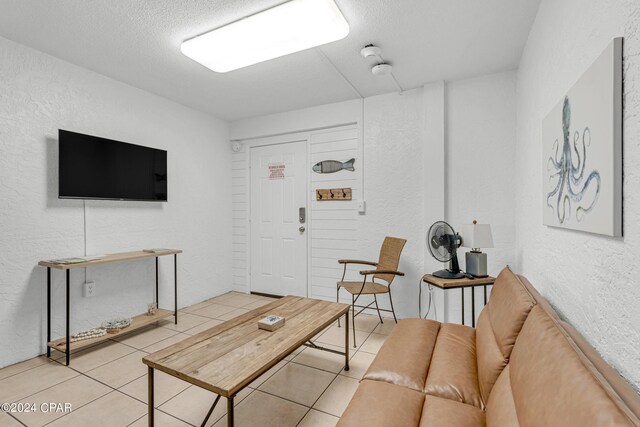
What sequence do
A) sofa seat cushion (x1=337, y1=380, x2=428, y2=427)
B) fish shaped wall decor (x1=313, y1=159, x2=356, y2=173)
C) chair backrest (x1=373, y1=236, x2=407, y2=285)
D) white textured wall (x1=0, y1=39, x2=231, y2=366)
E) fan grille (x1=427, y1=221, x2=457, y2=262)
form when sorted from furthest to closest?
fish shaped wall decor (x1=313, y1=159, x2=356, y2=173) → chair backrest (x1=373, y1=236, x2=407, y2=285) → fan grille (x1=427, y1=221, x2=457, y2=262) → white textured wall (x1=0, y1=39, x2=231, y2=366) → sofa seat cushion (x1=337, y1=380, x2=428, y2=427)

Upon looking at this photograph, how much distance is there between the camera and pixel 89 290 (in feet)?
9.38

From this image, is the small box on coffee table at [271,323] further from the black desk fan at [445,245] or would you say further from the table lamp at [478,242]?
the table lamp at [478,242]

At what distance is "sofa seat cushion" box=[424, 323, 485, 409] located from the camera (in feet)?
4.49

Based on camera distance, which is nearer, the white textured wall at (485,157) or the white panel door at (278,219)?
the white textured wall at (485,157)

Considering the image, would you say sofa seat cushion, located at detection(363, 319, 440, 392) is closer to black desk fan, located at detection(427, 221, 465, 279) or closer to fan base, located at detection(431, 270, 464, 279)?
fan base, located at detection(431, 270, 464, 279)

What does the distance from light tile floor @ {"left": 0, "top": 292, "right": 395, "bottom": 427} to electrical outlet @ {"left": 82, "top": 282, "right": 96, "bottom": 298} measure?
19.2 inches

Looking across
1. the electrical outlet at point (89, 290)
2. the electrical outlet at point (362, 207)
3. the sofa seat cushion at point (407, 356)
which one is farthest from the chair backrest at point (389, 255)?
the electrical outlet at point (89, 290)

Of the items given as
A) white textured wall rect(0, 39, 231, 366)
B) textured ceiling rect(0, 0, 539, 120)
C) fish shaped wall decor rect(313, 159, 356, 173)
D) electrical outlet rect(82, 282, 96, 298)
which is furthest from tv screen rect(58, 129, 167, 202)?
fish shaped wall decor rect(313, 159, 356, 173)

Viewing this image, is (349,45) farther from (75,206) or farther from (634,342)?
(75,206)

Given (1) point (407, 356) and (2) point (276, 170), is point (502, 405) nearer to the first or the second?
(1) point (407, 356)

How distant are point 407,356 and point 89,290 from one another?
2956 mm

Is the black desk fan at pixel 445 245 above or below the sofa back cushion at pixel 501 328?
above

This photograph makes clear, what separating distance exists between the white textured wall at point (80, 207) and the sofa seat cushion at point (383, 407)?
9.34ft

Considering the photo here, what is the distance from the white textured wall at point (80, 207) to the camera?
241cm
